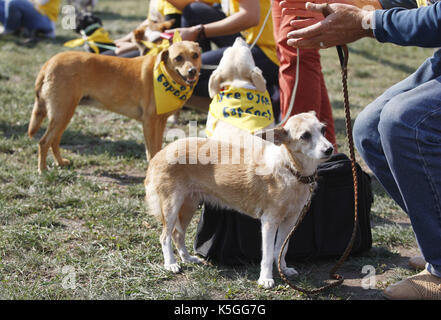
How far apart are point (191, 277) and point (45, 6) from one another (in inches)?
344

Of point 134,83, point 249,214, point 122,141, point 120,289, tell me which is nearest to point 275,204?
point 249,214

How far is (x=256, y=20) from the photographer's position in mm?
4832

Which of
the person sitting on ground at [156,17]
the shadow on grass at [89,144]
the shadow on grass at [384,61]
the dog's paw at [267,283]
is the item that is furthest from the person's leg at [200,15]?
the shadow on grass at [384,61]

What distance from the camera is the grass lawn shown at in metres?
2.82

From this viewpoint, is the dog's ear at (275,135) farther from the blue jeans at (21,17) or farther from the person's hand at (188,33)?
the blue jeans at (21,17)

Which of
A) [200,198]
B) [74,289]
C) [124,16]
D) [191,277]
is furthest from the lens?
[124,16]

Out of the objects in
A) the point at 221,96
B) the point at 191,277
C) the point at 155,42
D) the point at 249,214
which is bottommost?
the point at 191,277

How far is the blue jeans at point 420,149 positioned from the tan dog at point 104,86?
242cm

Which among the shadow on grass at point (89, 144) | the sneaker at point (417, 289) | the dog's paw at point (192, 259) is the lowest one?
the dog's paw at point (192, 259)

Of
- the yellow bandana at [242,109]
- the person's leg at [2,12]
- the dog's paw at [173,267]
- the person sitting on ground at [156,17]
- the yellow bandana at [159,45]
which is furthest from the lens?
the person's leg at [2,12]

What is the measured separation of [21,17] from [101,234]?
26.6 ft

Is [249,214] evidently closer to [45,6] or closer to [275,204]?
[275,204]

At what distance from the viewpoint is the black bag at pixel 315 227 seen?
3156 millimetres

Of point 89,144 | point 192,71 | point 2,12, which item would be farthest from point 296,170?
point 2,12
